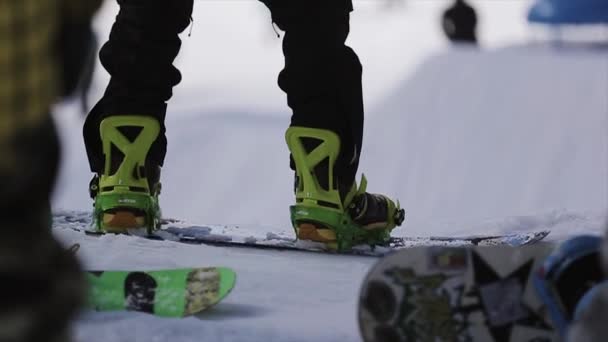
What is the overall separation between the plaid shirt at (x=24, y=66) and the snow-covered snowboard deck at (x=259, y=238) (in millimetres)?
1583

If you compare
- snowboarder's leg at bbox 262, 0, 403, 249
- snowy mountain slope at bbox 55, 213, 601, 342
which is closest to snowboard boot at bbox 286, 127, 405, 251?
snowboarder's leg at bbox 262, 0, 403, 249

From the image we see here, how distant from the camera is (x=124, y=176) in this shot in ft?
8.72

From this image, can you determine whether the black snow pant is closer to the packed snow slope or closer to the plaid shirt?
the packed snow slope

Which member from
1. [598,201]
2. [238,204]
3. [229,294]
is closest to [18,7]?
[229,294]

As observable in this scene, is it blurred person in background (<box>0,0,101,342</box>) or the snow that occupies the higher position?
blurred person in background (<box>0,0,101,342</box>)

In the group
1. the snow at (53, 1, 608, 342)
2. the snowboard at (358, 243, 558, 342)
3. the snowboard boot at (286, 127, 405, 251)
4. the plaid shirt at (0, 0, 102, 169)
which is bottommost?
the snow at (53, 1, 608, 342)

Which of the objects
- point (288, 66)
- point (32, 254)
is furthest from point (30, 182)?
point (288, 66)

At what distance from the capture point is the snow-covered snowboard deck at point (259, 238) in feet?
8.77

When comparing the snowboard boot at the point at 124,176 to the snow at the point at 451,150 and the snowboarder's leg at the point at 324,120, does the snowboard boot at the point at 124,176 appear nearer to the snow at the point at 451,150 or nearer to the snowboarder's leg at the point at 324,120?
the snowboarder's leg at the point at 324,120

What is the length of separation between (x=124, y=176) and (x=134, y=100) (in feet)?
0.59

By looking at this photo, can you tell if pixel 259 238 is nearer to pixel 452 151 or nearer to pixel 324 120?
pixel 324 120

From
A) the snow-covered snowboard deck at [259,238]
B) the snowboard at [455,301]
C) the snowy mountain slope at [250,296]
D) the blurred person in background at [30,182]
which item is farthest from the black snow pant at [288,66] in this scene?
the blurred person in background at [30,182]

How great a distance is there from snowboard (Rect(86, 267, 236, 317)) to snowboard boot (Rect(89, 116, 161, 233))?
0.67 m

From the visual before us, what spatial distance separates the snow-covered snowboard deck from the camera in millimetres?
2674
